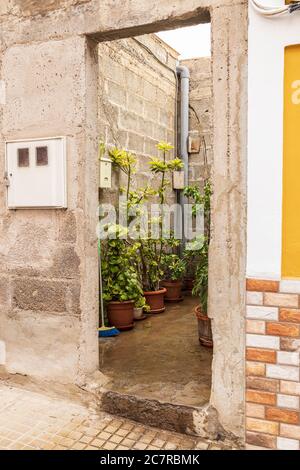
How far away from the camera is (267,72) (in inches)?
82.8

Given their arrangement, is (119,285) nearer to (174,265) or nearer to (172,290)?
(174,265)

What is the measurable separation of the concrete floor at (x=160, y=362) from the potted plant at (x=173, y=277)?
32.9 inches

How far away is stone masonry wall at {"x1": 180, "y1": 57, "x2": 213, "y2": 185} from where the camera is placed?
5.90 metres

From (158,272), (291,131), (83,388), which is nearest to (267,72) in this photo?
(291,131)

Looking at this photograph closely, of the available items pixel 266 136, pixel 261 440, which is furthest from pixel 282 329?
pixel 266 136

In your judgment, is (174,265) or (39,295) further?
(174,265)

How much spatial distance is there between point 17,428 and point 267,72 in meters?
2.39

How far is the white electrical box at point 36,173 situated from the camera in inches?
108

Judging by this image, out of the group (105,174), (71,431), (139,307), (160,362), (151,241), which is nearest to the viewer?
(71,431)

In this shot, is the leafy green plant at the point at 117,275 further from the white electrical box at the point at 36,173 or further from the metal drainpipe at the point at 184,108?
the metal drainpipe at the point at 184,108

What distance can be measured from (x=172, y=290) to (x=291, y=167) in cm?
342

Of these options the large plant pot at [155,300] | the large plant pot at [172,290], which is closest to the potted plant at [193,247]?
the large plant pot at [172,290]

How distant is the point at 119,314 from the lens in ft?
13.5
